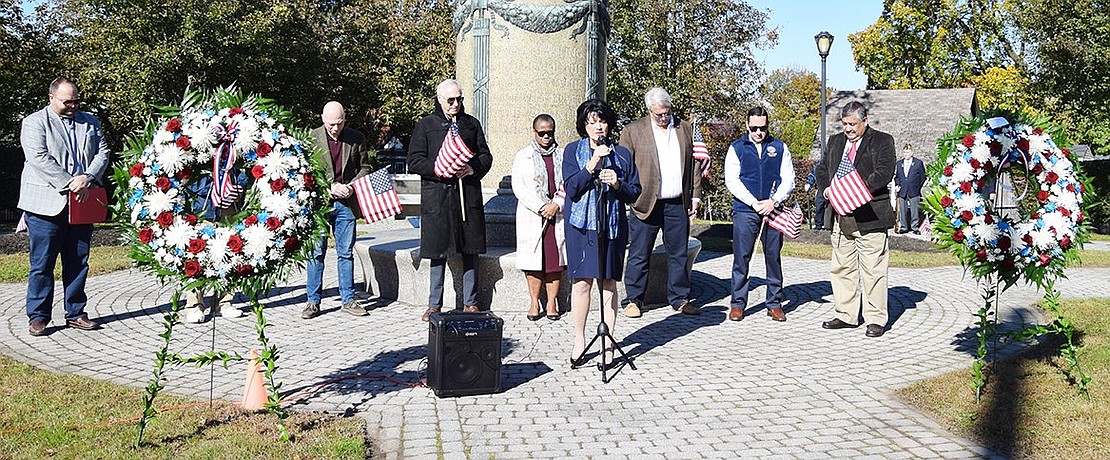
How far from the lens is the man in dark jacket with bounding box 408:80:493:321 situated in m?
7.62

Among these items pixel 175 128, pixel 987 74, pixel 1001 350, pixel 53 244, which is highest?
pixel 987 74

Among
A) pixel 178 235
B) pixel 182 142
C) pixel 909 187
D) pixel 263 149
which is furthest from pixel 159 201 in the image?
pixel 909 187

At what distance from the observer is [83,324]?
24.7 feet

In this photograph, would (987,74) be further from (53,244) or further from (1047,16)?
(53,244)

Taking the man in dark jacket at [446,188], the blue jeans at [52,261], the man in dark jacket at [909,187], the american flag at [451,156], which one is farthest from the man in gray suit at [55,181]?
the man in dark jacket at [909,187]

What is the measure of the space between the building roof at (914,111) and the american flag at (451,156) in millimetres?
25607

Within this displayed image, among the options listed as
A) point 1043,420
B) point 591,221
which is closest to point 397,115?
point 591,221

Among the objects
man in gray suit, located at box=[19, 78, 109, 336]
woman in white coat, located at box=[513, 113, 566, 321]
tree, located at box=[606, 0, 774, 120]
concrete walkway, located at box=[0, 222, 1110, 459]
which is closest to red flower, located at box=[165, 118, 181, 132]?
concrete walkway, located at box=[0, 222, 1110, 459]

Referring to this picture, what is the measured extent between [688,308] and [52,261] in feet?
17.9

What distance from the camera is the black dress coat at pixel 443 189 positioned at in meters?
7.67

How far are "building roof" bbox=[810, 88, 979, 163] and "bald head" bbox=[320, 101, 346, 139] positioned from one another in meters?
25.3

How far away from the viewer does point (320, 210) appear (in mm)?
5078

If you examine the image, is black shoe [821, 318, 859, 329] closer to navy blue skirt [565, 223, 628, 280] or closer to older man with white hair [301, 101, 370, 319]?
navy blue skirt [565, 223, 628, 280]

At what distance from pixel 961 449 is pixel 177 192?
4.27 metres
